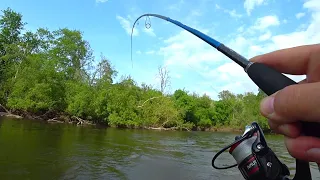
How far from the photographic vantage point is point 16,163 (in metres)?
8.12

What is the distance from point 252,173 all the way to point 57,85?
1193 inches

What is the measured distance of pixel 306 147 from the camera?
912 mm

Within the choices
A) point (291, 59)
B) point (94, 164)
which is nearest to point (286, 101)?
point (291, 59)

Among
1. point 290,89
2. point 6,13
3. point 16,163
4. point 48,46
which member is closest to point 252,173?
point 290,89

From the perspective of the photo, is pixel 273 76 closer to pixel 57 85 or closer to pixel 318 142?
pixel 318 142

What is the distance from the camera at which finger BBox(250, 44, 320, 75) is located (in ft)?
3.51

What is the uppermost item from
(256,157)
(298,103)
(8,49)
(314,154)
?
(8,49)

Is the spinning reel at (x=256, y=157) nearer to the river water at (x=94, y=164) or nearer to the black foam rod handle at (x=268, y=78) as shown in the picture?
the black foam rod handle at (x=268, y=78)

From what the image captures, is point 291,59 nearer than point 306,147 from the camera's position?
No

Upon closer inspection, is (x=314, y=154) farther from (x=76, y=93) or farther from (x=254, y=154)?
(x=76, y=93)

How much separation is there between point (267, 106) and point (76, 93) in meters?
31.1

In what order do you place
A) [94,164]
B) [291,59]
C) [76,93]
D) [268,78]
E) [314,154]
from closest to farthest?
[314,154], [291,59], [268,78], [94,164], [76,93]

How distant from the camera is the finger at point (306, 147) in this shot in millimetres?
903

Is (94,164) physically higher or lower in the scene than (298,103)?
lower
